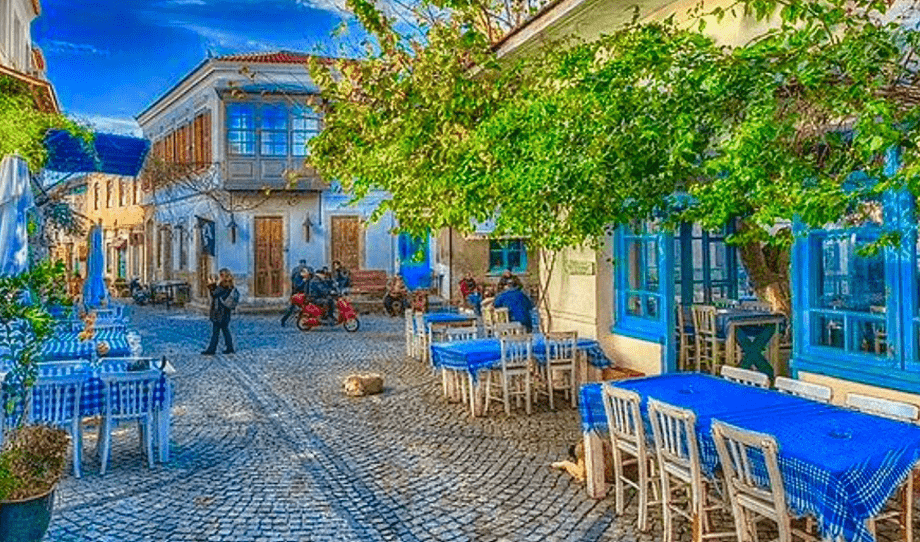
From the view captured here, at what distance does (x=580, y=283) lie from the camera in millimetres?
10156

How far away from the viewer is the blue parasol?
14.1 meters

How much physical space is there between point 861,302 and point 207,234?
2120 cm

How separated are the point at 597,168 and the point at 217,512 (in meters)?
3.72

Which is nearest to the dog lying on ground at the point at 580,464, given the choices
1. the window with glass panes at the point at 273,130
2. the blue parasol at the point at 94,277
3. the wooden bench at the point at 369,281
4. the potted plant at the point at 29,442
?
the potted plant at the point at 29,442

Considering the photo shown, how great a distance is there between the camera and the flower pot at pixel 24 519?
432 cm

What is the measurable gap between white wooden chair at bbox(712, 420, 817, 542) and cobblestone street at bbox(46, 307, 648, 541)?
104cm

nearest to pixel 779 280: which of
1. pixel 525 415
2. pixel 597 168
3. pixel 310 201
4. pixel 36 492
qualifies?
pixel 525 415

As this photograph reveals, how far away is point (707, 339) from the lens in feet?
33.5

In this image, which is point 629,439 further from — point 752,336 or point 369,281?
point 369,281

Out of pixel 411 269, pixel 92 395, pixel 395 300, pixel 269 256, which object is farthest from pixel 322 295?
pixel 92 395

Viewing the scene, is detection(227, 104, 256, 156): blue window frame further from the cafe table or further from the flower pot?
the flower pot

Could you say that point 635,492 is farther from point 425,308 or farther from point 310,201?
point 310,201

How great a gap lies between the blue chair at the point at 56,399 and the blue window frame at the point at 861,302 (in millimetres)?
5795

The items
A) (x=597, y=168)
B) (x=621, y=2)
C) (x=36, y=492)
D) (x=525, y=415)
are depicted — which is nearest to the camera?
(x=36, y=492)
